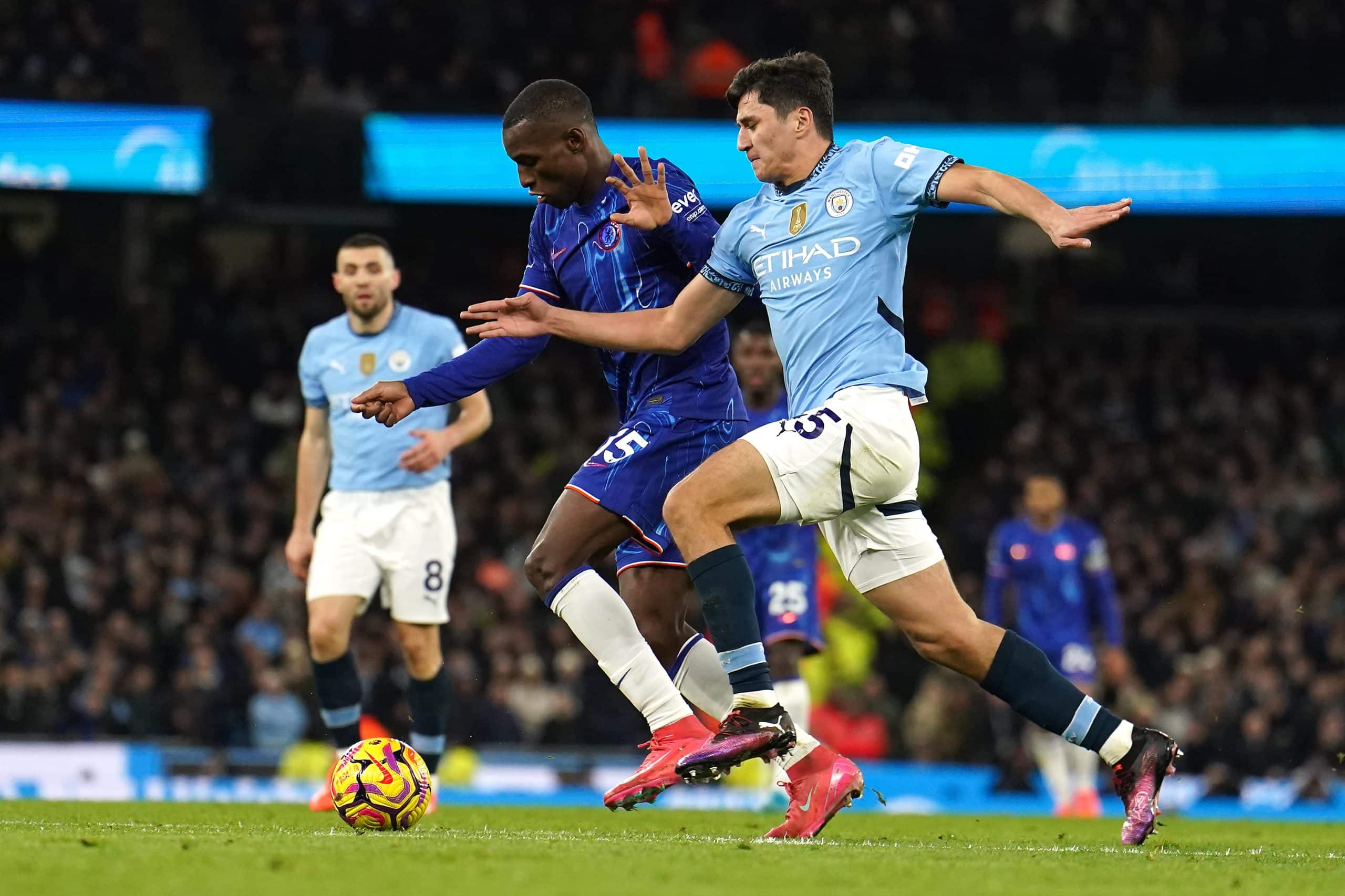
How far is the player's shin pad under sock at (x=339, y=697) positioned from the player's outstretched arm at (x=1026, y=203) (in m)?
4.18

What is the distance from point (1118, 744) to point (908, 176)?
1.97 m

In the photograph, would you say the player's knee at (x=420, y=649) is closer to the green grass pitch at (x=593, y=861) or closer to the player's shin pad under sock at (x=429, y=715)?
the player's shin pad under sock at (x=429, y=715)

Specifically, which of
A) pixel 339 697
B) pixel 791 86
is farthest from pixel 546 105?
pixel 339 697

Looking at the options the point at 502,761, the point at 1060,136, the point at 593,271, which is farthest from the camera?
the point at 1060,136

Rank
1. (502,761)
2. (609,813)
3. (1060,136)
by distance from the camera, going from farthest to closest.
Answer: (1060,136) → (502,761) → (609,813)

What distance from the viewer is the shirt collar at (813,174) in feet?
20.1

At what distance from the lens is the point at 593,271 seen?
6.71m

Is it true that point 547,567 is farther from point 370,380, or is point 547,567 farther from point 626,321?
point 370,380

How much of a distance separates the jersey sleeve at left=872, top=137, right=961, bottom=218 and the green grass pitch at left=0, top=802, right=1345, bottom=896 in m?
2.10

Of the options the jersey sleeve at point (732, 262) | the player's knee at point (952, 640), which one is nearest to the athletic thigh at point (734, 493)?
the player's knee at point (952, 640)

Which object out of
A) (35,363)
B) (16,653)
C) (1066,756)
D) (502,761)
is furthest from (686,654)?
(35,363)

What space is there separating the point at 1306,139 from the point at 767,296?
42.3ft

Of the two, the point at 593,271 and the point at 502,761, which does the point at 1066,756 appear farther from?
the point at 593,271

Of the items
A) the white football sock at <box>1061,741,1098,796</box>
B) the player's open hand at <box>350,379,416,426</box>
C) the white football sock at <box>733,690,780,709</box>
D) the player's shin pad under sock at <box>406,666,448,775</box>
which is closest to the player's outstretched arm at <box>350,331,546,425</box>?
the player's open hand at <box>350,379,416,426</box>
